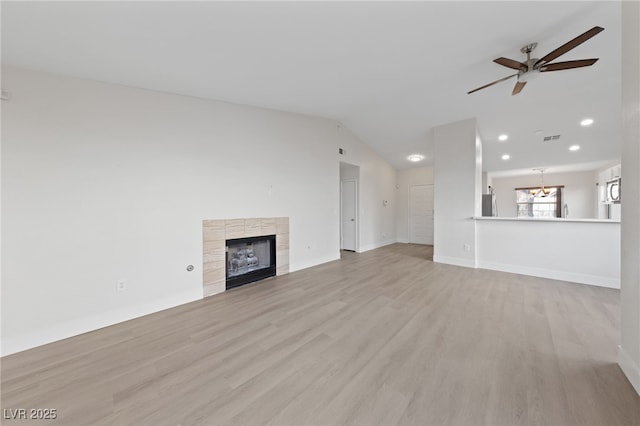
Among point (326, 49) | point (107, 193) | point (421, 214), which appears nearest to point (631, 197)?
Answer: point (326, 49)

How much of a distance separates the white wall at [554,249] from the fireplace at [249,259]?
408 centimetres

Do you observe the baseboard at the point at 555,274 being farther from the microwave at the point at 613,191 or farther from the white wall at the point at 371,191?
the microwave at the point at 613,191

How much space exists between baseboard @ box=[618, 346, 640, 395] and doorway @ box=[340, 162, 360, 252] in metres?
4.56

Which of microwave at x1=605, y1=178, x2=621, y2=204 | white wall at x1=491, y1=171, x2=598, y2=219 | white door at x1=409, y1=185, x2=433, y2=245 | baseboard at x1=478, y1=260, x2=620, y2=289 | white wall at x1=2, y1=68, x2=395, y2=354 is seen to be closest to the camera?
white wall at x1=2, y1=68, x2=395, y2=354

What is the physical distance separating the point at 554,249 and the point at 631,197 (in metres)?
2.91

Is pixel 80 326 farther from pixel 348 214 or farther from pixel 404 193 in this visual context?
pixel 404 193

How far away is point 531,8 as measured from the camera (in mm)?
2051

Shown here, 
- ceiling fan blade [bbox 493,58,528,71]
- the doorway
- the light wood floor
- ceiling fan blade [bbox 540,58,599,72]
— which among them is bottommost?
the light wood floor

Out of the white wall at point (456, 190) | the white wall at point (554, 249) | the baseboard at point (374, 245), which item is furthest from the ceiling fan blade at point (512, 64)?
the baseboard at point (374, 245)

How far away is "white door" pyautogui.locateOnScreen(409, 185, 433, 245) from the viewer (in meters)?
7.13

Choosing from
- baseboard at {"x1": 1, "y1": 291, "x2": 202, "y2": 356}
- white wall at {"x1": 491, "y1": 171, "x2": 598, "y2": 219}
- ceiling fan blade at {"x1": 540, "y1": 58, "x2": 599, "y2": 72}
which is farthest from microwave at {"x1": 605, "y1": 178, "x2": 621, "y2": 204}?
baseboard at {"x1": 1, "y1": 291, "x2": 202, "y2": 356}

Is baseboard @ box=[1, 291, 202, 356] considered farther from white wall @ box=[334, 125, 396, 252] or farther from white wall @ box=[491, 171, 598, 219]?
white wall @ box=[491, 171, 598, 219]

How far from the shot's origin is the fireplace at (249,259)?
3.54m

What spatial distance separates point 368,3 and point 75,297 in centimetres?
385
